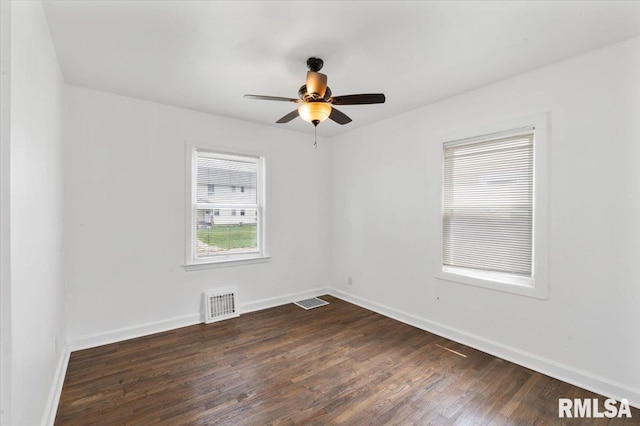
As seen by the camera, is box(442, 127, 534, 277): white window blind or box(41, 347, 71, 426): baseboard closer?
box(41, 347, 71, 426): baseboard

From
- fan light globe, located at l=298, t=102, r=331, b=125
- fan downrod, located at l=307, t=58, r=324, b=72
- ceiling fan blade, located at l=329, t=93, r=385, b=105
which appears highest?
fan downrod, located at l=307, t=58, r=324, b=72

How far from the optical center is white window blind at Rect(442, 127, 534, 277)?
275cm

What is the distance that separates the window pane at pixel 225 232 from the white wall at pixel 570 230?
2195 mm

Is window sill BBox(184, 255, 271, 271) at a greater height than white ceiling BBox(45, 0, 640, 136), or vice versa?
white ceiling BBox(45, 0, 640, 136)

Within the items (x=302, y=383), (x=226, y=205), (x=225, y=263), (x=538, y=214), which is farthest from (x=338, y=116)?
(x=225, y=263)

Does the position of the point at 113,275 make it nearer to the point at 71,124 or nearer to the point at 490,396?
the point at 71,124

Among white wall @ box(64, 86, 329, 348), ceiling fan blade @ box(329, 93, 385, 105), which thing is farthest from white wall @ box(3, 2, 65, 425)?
ceiling fan blade @ box(329, 93, 385, 105)

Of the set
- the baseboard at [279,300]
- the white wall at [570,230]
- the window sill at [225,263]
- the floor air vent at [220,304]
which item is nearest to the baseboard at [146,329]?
the baseboard at [279,300]

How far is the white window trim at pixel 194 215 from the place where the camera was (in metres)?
3.59

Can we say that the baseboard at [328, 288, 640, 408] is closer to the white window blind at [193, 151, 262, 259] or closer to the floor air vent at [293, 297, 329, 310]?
the floor air vent at [293, 297, 329, 310]

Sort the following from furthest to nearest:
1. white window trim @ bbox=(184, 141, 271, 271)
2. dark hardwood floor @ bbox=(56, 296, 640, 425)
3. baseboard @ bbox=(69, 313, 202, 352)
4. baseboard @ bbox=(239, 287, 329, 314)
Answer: baseboard @ bbox=(239, 287, 329, 314)
white window trim @ bbox=(184, 141, 271, 271)
baseboard @ bbox=(69, 313, 202, 352)
dark hardwood floor @ bbox=(56, 296, 640, 425)

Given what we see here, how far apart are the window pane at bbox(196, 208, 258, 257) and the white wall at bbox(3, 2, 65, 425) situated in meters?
1.55

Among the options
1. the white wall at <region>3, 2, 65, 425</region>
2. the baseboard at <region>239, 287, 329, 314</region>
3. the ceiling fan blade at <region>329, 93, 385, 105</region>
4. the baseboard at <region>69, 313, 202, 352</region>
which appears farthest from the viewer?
the baseboard at <region>239, 287, 329, 314</region>

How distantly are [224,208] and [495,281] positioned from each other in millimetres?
3256
